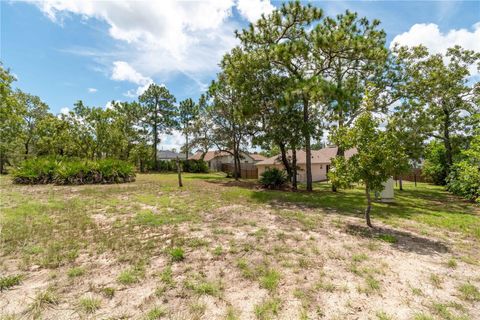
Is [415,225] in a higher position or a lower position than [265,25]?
lower

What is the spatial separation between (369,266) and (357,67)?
12.4 metres

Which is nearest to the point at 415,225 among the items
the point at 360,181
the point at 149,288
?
the point at 360,181

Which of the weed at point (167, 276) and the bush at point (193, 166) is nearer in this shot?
the weed at point (167, 276)

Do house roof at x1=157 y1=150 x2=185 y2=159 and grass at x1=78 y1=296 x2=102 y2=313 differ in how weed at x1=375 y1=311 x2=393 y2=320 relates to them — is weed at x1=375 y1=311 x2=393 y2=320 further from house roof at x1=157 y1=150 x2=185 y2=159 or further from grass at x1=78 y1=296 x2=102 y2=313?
house roof at x1=157 y1=150 x2=185 y2=159

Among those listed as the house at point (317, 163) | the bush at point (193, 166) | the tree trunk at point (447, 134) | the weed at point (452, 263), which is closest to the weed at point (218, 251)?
the weed at point (452, 263)

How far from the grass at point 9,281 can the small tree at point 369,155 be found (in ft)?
21.8

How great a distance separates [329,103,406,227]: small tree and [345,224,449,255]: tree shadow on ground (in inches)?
43.2

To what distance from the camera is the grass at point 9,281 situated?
326 cm

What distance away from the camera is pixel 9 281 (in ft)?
10.9

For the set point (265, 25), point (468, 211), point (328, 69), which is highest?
point (265, 25)

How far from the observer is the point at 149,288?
129 inches

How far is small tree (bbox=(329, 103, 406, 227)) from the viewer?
598 centimetres

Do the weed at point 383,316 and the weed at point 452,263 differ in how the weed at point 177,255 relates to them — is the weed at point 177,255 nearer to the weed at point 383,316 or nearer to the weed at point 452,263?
the weed at point 383,316

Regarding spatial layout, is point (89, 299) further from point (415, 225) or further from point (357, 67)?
point (357, 67)
